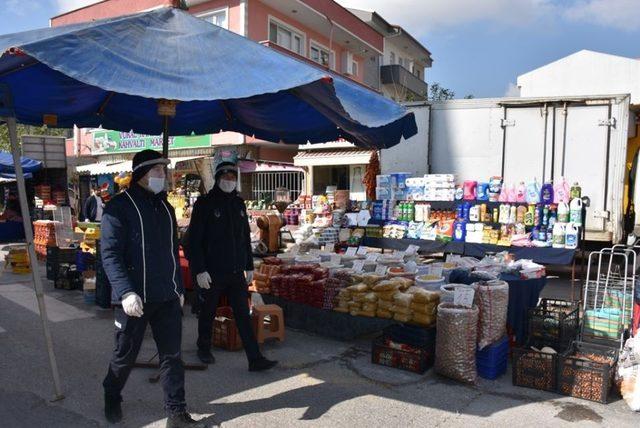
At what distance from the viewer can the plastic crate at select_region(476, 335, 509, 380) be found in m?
4.87

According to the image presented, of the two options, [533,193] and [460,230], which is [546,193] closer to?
[533,193]

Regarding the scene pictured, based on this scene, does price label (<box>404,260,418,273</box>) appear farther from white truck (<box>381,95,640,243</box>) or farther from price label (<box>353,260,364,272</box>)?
white truck (<box>381,95,640,243</box>)

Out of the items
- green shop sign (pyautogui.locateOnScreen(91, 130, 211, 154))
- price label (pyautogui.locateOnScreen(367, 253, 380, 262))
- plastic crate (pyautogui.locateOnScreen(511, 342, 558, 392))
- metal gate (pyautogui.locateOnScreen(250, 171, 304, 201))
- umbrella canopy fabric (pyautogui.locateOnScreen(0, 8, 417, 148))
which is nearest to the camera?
umbrella canopy fabric (pyautogui.locateOnScreen(0, 8, 417, 148))

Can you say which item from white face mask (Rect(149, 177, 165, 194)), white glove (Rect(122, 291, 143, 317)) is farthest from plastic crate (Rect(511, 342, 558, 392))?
white face mask (Rect(149, 177, 165, 194))

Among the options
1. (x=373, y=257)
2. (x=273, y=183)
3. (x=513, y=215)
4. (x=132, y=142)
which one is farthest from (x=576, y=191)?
(x=132, y=142)

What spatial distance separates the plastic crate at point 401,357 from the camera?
4.95 metres

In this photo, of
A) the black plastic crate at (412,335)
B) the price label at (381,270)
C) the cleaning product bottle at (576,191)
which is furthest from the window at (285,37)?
the black plastic crate at (412,335)

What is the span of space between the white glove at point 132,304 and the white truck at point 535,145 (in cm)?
801

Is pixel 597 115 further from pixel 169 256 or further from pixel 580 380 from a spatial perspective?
pixel 169 256

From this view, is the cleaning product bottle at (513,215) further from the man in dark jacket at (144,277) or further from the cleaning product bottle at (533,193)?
the man in dark jacket at (144,277)

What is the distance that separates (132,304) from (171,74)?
1.55m

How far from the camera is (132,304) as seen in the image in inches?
134

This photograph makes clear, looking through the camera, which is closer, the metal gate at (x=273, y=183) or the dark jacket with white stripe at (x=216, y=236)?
the dark jacket with white stripe at (x=216, y=236)

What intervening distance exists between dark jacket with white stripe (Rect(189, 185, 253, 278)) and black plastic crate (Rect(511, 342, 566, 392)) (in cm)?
272
